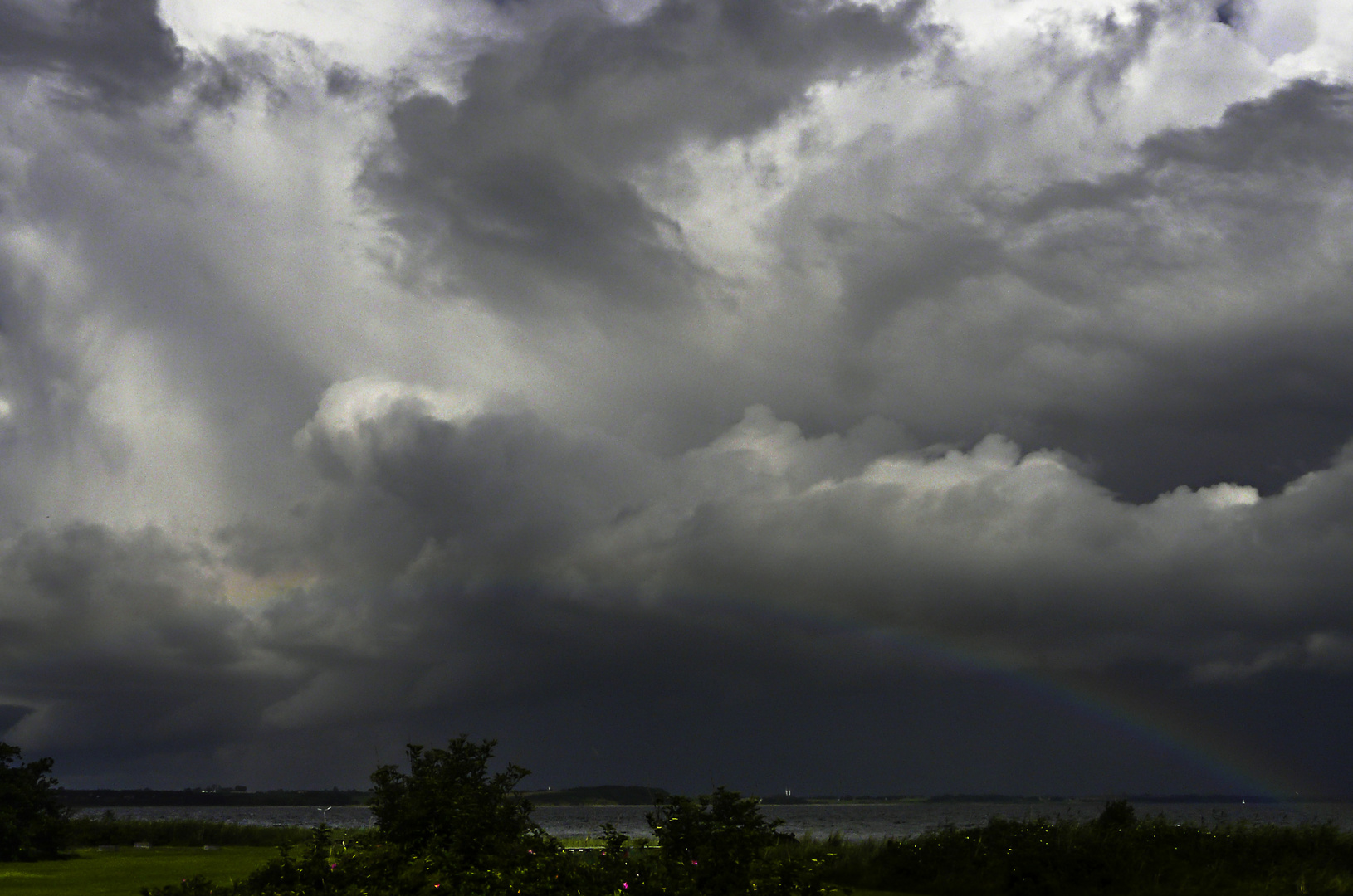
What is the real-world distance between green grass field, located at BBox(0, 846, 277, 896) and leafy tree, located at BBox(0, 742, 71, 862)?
1.44 metres

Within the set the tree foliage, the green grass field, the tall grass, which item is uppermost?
the tree foliage

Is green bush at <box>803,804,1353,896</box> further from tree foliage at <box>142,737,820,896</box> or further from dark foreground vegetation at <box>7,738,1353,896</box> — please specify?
tree foliage at <box>142,737,820,896</box>

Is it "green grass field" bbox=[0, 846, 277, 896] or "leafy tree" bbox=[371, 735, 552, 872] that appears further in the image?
"green grass field" bbox=[0, 846, 277, 896]

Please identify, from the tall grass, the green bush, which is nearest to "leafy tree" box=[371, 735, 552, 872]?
the green bush

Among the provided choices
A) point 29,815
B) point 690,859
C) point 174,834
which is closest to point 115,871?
point 29,815

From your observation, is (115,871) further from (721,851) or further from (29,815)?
(721,851)

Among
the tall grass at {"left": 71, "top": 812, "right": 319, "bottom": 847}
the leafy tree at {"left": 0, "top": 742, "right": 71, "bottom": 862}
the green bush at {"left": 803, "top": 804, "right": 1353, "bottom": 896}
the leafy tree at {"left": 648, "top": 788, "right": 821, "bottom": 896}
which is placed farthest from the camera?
the tall grass at {"left": 71, "top": 812, "right": 319, "bottom": 847}

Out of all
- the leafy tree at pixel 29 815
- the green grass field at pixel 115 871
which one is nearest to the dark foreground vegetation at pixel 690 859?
the green grass field at pixel 115 871

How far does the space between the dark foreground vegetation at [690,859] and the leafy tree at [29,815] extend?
82.3ft

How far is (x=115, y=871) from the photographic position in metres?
36.0

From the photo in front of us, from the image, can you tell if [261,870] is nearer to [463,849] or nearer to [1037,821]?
[463,849]

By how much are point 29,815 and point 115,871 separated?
Answer: 1451 cm

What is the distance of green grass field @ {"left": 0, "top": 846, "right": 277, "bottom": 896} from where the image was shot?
28359 millimetres

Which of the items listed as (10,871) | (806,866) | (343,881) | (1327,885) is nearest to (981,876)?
(1327,885)
